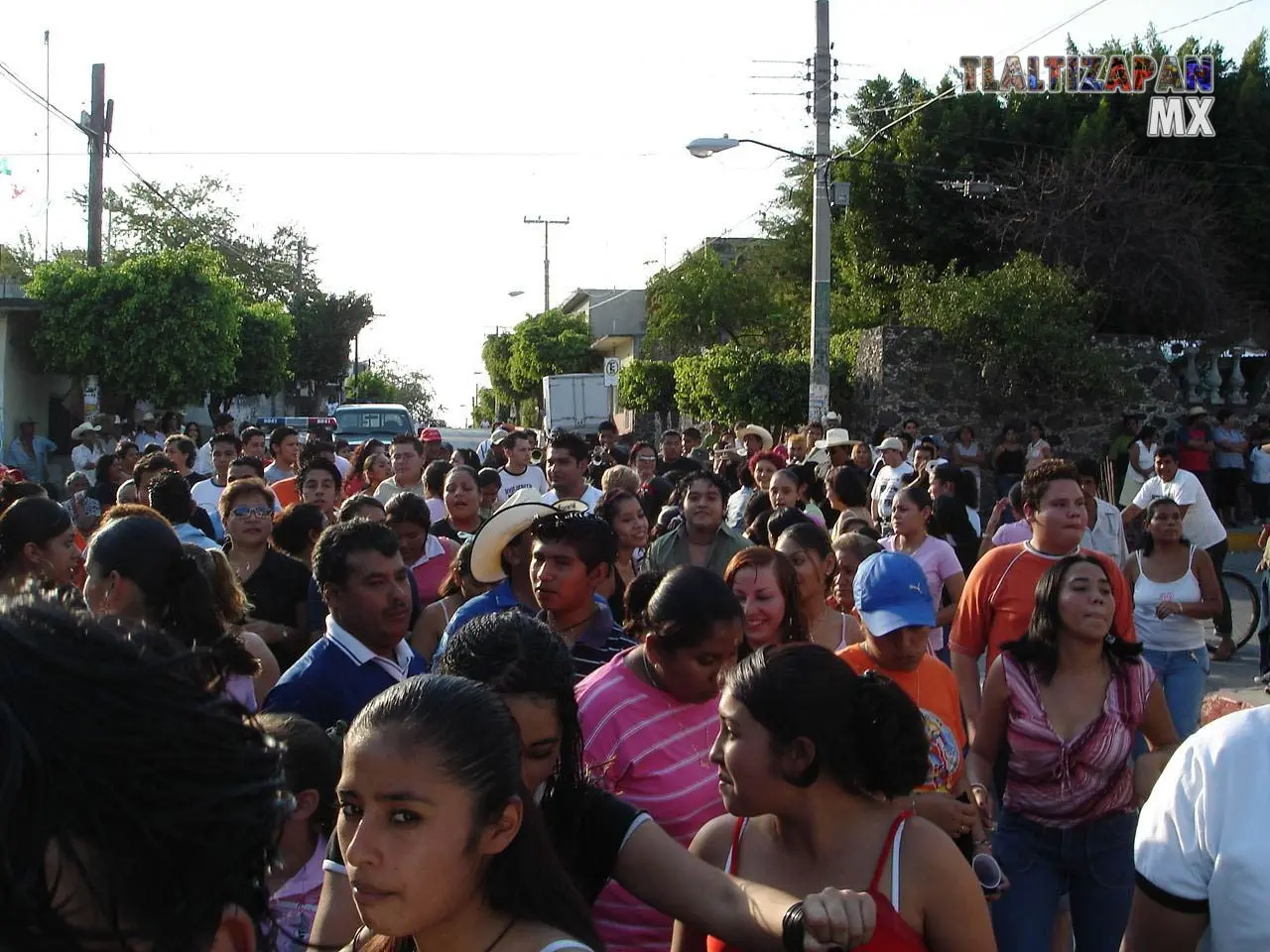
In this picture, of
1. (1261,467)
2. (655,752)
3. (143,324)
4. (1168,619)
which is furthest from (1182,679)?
(143,324)

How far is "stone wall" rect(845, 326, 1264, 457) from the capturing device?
2247cm

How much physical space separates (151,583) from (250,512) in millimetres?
2556

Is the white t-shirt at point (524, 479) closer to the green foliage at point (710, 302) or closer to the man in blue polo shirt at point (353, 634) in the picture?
the man in blue polo shirt at point (353, 634)

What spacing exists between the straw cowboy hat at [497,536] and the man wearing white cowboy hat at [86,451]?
13196 millimetres

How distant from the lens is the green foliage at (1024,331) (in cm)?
2147

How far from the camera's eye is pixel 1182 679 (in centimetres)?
683

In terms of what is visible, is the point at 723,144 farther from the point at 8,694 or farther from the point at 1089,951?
the point at 8,694

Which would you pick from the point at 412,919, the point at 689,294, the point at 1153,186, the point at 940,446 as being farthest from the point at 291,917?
the point at 689,294

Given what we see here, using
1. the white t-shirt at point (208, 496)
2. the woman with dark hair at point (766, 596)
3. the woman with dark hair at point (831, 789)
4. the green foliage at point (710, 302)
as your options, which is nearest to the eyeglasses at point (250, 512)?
the woman with dark hair at point (766, 596)

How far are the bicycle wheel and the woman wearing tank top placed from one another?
346 centimetres

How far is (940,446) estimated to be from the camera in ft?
73.3

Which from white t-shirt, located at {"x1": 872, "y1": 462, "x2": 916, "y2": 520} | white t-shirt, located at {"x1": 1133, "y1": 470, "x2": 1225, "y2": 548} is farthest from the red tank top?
white t-shirt, located at {"x1": 872, "y1": 462, "x2": 916, "y2": 520}

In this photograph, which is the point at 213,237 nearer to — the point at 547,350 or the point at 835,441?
the point at 547,350

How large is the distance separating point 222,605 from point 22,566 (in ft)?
3.35
